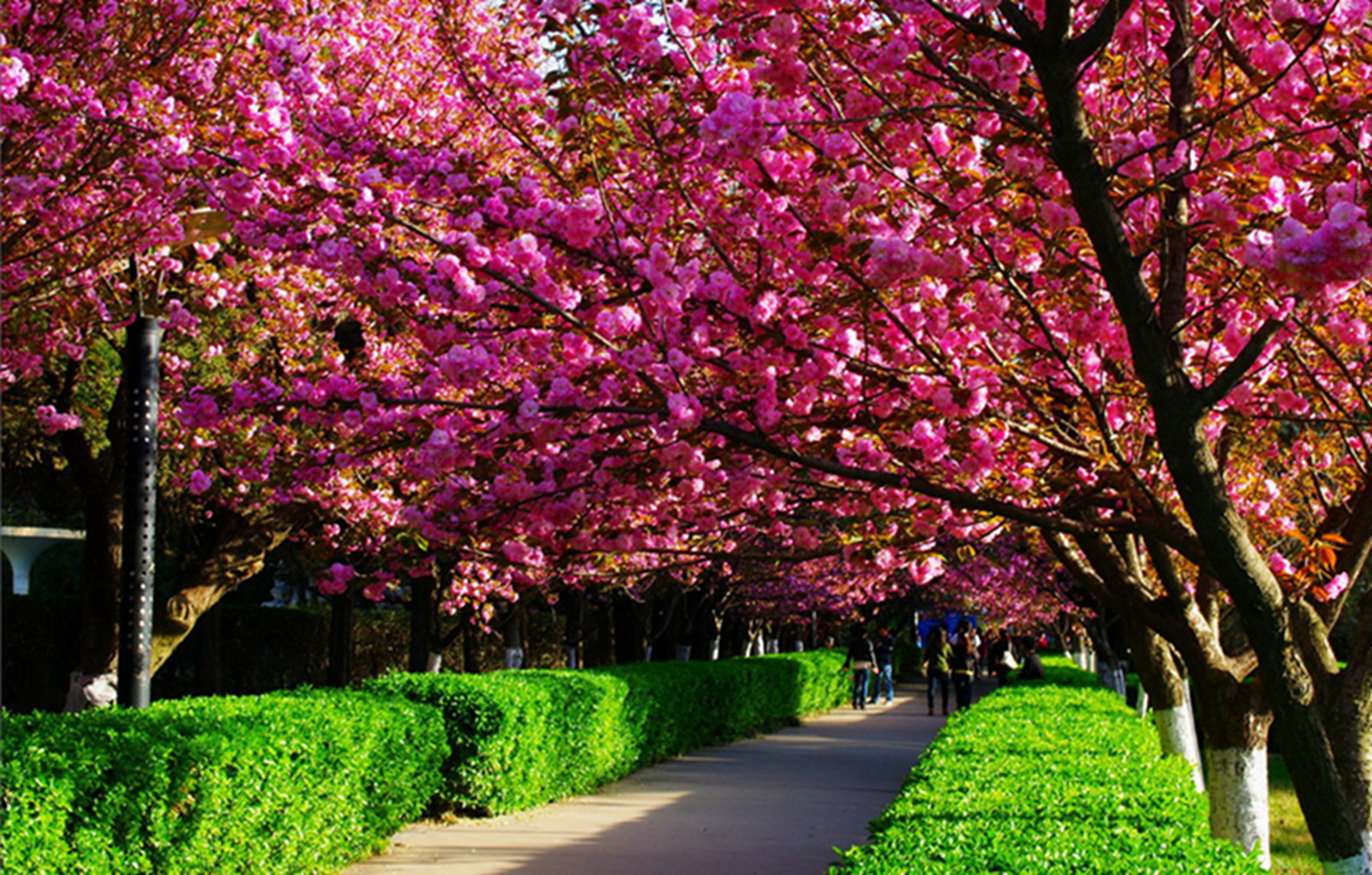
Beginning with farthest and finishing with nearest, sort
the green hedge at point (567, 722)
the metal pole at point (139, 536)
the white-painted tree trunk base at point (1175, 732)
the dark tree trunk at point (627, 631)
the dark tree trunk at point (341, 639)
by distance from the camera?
the dark tree trunk at point (627, 631) < the dark tree trunk at point (341, 639) < the green hedge at point (567, 722) < the white-painted tree trunk base at point (1175, 732) < the metal pole at point (139, 536)

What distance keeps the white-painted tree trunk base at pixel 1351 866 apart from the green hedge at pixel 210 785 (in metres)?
4.99

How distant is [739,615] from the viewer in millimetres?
32750

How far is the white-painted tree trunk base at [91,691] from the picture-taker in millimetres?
11414

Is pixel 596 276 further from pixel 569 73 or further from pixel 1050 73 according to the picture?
pixel 1050 73

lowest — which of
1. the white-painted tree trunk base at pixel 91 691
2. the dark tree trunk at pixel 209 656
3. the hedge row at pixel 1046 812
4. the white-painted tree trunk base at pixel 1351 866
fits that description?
the white-painted tree trunk base at pixel 1351 866

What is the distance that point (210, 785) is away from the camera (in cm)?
669

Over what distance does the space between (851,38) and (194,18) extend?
587 centimetres

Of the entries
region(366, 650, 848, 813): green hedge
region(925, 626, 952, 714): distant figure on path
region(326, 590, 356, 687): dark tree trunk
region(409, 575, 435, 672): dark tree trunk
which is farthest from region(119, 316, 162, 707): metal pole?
region(925, 626, 952, 714): distant figure on path

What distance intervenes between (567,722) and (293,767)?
201 inches

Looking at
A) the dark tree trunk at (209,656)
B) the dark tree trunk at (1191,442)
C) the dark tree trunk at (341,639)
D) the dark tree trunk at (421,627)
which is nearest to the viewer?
the dark tree trunk at (1191,442)

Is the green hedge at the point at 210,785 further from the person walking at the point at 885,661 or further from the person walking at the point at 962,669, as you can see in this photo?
the person walking at the point at 885,661

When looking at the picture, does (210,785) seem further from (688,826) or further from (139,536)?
(688,826)

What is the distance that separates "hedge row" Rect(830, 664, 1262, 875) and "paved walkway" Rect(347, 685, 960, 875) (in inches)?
72.7

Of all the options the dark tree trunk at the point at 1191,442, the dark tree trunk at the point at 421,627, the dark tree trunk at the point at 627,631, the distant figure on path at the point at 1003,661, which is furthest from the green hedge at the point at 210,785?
the distant figure on path at the point at 1003,661
